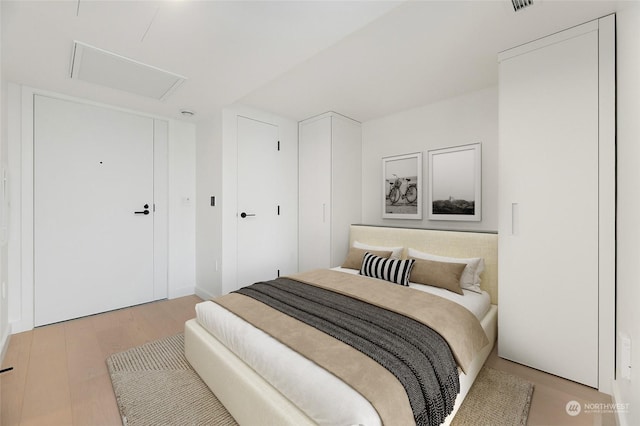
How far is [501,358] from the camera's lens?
220 cm

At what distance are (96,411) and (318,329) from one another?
4.66ft

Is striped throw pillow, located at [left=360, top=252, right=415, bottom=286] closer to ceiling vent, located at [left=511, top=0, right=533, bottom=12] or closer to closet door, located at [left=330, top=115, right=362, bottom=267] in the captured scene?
closet door, located at [left=330, top=115, right=362, bottom=267]

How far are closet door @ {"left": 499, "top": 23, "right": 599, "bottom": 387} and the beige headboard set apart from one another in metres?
0.36

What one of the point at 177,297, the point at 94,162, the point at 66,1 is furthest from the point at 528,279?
the point at 94,162

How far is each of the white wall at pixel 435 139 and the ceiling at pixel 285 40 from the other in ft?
0.76

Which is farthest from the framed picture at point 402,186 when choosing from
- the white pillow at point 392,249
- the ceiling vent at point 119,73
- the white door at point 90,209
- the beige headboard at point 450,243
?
the white door at point 90,209

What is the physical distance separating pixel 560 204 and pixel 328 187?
7.53ft

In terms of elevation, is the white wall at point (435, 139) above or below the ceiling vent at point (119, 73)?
below

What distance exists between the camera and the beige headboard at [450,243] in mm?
2516

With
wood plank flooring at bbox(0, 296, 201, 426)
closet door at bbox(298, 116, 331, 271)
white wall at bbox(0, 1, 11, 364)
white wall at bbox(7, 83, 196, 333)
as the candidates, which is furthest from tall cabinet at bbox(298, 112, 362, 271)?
white wall at bbox(0, 1, 11, 364)

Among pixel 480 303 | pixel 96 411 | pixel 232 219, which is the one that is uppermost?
pixel 232 219

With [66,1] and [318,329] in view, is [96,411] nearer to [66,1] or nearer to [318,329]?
[318,329]

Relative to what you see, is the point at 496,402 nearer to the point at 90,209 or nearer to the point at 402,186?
the point at 402,186

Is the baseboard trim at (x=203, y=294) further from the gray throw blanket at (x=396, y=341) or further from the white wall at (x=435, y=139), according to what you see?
the white wall at (x=435, y=139)
